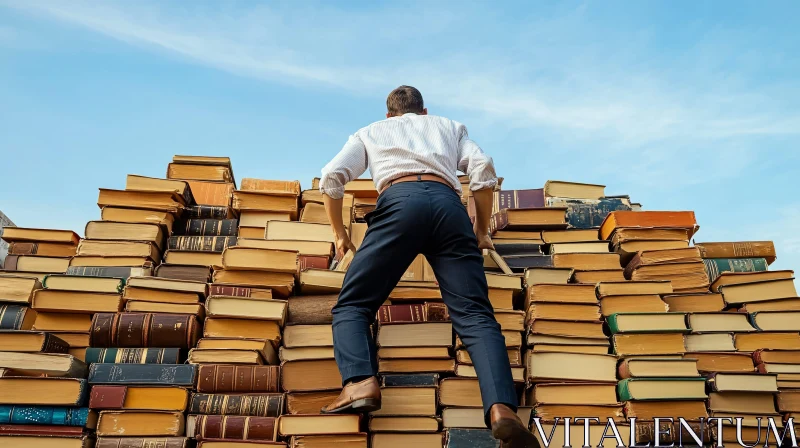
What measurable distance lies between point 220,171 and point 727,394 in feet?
13.0

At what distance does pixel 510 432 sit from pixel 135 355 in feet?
6.86

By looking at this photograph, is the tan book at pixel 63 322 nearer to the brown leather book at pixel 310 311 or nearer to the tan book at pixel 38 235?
the tan book at pixel 38 235

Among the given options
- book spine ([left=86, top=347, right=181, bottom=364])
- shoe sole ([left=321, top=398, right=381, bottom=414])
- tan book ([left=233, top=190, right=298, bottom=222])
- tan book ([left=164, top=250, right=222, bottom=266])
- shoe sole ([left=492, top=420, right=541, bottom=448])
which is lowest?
shoe sole ([left=492, top=420, right=541, bottom=448])

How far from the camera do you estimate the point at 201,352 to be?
3930 millimetres

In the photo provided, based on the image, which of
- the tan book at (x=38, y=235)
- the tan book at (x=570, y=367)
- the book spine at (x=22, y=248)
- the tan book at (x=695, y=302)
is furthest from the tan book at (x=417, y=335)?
the book spine at (x=22, y=248)

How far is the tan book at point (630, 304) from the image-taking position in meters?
4.43

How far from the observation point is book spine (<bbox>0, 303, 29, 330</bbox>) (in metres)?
4.15

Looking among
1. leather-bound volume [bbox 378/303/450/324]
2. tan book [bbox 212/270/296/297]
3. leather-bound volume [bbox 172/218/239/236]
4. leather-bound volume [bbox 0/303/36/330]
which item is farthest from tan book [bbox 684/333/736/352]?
leather-bound volume [bbox 0/303/36/330]

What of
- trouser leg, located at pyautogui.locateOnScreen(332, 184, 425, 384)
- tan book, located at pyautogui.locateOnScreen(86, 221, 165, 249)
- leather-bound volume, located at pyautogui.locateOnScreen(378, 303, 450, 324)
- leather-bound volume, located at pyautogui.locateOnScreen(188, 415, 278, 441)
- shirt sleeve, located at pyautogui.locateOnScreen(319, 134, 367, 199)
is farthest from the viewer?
tan book, located at pyautogui.locateOnScreen(86, 221, 165, 249)

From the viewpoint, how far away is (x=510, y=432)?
3.03 m

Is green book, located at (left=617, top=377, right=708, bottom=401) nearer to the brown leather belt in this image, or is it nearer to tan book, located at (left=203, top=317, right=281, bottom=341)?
the brown leather belt

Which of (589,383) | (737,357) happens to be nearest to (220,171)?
(589,383)

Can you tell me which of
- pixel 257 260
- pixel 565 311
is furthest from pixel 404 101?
pixel 565 311

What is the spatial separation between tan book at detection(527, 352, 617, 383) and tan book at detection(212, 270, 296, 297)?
146 centimetres
